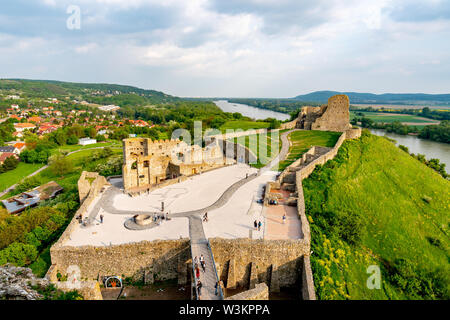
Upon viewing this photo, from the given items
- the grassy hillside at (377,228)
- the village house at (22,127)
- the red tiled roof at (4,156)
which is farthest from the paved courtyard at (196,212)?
the village house at (22,127)

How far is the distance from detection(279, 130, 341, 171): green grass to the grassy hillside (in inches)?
157

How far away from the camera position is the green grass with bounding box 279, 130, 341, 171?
31516 mm

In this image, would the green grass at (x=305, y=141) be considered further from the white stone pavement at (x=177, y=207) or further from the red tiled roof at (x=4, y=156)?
the red tiled roof at (x=4, y=156)

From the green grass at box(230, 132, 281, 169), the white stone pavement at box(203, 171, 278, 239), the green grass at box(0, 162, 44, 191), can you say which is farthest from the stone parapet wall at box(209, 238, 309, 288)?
the green grass at box(0, 162, 44, 191)

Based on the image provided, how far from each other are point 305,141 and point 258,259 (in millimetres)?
26412

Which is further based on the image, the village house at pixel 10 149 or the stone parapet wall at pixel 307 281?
the village house at pixel 10 149

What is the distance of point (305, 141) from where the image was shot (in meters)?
38.4

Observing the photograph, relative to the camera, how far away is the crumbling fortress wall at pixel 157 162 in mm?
27347

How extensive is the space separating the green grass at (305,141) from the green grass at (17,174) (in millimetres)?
48274

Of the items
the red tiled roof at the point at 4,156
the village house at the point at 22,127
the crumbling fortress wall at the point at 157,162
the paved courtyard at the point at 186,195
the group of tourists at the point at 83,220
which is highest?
the village house at the point at 22,127

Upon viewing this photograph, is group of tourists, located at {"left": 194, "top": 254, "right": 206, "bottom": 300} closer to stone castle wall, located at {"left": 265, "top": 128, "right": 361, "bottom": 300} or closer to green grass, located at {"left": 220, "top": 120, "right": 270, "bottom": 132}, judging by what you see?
stone castle wall, located at {"left": 265, "top": 128, "right": 361, "bottom": 300}

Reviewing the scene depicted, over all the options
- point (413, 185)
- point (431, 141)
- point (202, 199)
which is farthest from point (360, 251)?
point (431, 141)
